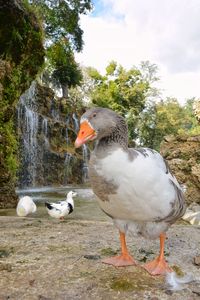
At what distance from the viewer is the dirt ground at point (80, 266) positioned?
2832 mm

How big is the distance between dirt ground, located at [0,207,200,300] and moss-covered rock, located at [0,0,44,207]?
6123mm

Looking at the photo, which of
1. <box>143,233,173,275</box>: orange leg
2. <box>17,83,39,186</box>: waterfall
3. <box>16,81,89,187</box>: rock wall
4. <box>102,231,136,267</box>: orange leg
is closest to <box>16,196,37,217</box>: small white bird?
<box>102,231,136,267</box>: orange leg

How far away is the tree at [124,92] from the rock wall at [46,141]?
14972 mm

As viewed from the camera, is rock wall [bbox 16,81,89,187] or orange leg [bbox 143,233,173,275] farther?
rock wall [bbox 16,81,89,187]

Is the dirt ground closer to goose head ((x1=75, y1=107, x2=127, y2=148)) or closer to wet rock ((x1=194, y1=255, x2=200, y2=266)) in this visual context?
wet rock ((x1=194, y1=255, x2=200, y2=266))

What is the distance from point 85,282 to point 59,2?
19.5 metres

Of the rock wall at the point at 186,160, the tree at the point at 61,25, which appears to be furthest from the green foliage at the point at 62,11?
the rock wall at the point at 186,160

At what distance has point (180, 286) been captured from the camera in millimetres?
3006

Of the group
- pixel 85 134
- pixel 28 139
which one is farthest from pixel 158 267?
pixel 28 139

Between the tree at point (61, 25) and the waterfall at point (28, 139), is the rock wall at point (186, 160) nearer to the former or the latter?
the tree at point (61, 25)

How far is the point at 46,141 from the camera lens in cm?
2436

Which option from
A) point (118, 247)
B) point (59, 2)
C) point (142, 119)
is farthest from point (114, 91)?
point (118, 247)

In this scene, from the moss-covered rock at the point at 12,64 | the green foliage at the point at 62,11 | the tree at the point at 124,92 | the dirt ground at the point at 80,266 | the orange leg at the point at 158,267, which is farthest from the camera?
the tree at the point at 124,92

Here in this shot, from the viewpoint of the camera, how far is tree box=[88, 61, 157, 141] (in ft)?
141
